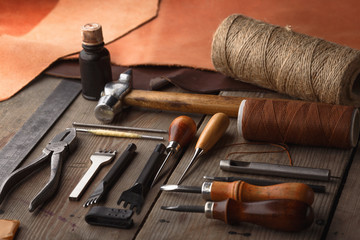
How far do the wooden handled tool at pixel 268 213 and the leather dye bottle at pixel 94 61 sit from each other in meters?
0.83

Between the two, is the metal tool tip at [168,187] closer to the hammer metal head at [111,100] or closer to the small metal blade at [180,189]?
the small metal blade at [180,189]

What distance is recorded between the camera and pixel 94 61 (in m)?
2.04

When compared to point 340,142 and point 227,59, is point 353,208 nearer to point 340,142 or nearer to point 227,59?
point 340,142

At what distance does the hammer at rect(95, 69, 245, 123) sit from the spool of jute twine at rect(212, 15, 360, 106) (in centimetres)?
22

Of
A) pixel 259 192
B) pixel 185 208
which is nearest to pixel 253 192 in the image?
pixel 259 192

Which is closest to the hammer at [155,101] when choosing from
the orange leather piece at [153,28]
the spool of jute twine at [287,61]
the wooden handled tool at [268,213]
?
the spool of jute twine at [287,61]

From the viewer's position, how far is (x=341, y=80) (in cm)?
191

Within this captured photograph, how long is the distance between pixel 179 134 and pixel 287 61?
530 mm

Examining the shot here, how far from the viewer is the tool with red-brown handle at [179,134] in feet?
5.79

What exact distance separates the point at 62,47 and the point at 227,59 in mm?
804

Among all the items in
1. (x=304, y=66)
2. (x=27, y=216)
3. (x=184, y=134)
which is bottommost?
(x=27, y=216)

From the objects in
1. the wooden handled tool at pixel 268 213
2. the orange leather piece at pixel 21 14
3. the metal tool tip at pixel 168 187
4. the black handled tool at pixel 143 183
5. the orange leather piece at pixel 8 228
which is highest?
the wooden handled tool at pixel 268 213

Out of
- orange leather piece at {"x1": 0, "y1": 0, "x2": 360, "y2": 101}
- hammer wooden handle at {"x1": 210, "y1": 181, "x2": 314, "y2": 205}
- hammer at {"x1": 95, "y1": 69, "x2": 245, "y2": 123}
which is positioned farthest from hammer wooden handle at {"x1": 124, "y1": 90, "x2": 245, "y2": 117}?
hammer wooden handle at {"x1": 210, "y1": 181, "x2": 314, "y2": 205}

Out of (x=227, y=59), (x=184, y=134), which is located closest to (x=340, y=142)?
(x=184, y=134)
